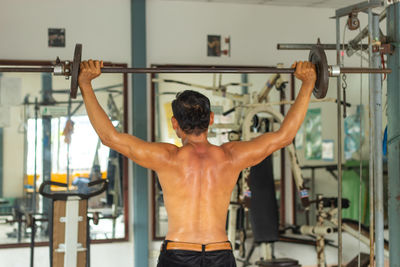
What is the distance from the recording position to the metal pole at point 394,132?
10.4ft

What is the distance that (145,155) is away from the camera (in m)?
2.45

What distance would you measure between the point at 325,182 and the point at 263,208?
58.0 inches

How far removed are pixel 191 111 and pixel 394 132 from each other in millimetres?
1374

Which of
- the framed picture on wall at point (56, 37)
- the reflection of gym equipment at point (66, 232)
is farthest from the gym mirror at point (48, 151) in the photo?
the reflection of gym equipment at point (66, 232)

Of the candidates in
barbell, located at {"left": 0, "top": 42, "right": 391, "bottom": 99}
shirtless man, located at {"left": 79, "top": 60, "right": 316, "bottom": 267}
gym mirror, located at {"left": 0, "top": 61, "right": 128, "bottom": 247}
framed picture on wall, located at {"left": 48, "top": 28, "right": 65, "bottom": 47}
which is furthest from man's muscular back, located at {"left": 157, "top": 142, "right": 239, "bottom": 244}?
framed picture on wall, located at {"left": 48, "top": 28, "right": 65, "bottom": 47}

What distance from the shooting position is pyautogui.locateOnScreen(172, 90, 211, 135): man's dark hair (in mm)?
2553

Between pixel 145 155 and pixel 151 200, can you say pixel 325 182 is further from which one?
pixel 145 155

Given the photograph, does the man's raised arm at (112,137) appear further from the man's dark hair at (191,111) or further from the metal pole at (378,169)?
the metal pole at (378,169)

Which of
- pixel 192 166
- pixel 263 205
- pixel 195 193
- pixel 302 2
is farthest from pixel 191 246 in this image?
pixel 302 2

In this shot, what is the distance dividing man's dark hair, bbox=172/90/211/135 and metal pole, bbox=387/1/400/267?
127 cm

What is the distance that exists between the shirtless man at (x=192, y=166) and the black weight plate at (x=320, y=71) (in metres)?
0.15

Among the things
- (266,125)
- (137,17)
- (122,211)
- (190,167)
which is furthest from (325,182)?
(190,167)

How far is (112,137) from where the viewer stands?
2.41m

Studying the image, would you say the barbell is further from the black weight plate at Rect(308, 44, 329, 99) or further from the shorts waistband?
the shorts waistband
